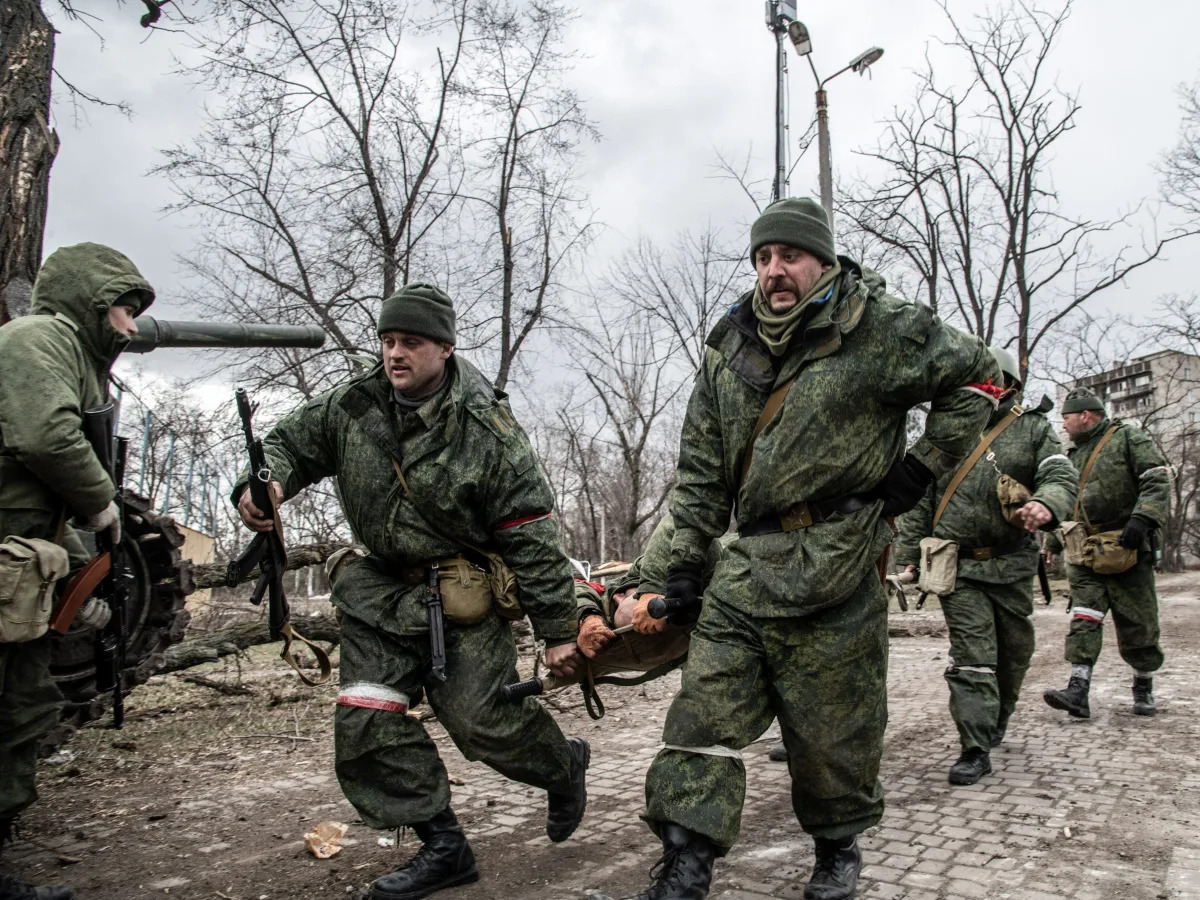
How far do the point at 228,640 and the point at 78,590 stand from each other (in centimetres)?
447

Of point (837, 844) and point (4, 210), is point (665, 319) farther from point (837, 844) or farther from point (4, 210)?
point (837, 844)

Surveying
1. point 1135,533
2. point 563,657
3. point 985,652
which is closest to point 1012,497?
point 985,652

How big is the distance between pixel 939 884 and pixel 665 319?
2348cm

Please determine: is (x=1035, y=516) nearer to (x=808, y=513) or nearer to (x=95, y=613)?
(x=808, y=513)

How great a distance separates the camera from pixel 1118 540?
284 inches

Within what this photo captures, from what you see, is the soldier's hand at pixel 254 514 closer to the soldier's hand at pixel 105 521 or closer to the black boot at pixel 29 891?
the soldier's hand at pixel 105 521

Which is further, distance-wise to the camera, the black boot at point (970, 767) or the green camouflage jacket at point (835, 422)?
the black boot at point (970, 767)

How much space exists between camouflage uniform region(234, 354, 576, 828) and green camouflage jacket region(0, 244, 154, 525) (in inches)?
27.6

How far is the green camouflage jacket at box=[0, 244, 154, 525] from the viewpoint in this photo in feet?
A: 11.8

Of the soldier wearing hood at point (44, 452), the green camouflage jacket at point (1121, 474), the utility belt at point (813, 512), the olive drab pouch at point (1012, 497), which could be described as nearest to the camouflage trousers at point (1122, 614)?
the green camouflage jacket at point (1121, 474)

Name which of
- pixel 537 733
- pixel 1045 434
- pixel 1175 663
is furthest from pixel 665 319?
pixel 537 733

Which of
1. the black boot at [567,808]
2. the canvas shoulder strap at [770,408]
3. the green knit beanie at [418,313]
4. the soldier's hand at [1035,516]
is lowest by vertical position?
the black boot at [567,808]

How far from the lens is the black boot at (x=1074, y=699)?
22.6 feet

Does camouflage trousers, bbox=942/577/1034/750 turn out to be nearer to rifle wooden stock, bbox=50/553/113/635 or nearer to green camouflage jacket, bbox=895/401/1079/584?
green camouflage jacket, bbox=895/401/1079/584
